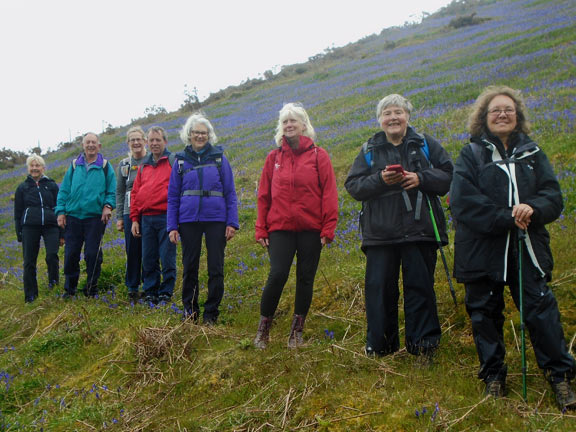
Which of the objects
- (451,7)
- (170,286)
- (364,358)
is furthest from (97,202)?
(451,7)

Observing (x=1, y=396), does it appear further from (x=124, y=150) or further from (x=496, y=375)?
(x=124, y=150)

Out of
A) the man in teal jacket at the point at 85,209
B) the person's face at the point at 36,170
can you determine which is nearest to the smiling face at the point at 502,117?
the man in teal jacket at the point at 85,209

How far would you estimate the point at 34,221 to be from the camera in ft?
28.1

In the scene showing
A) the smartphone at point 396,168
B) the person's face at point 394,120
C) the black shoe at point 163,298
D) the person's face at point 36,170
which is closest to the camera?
the smartphone at point 396,168

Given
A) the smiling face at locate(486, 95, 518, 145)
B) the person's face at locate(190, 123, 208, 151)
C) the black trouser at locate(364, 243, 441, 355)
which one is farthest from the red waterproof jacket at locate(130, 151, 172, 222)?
the smiling face at locate(486, 95, 518, 145)

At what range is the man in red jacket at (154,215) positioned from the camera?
282 inches

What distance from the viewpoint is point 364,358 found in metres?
4.41

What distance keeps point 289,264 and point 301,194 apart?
0.77 meters

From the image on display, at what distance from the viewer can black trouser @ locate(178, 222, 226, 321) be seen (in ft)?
20.1

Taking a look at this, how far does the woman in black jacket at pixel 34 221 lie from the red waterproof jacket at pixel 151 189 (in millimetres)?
2383

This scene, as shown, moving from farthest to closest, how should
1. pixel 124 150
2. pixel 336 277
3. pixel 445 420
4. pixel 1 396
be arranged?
pixel 124 150 < pixel 336 277 < pixel 1 396 < pixel 445 420

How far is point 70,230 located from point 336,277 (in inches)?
180

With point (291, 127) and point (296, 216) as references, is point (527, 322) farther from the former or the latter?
point (291, 127)

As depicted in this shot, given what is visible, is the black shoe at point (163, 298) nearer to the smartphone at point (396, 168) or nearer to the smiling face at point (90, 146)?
the smiling face at point (90, 146)
